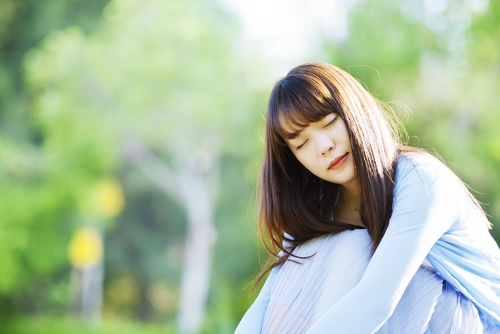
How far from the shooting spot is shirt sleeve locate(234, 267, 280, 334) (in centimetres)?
A: 140

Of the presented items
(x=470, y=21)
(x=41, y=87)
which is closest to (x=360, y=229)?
(x=470, y=21)

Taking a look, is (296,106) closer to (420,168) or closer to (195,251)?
(420,168)

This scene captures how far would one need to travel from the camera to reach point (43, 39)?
24.9 feet

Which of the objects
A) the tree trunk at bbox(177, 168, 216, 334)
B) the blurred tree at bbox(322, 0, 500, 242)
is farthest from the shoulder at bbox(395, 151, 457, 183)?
the tree trunk at bbox(177, 168, 216, 334)

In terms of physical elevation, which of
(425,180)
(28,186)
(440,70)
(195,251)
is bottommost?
(195,251)

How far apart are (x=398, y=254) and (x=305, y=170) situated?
0.45 metres

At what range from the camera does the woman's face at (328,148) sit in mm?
1252

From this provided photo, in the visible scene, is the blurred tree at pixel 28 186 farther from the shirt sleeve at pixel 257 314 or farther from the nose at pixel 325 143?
the nose at pixel 325 143

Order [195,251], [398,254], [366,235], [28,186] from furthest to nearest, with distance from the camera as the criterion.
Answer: [195,251] < [28,186] < [366,235] < [398,254]

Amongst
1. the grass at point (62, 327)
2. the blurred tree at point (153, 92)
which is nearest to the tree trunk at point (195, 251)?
the blurred tree at point (153, 92)

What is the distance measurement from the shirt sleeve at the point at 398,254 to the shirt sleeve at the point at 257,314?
305mm

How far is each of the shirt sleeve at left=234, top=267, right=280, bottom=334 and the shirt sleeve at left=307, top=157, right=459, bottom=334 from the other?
305 millimetres

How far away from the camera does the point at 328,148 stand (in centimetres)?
125

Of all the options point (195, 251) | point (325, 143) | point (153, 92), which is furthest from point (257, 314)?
point (195, 251)
